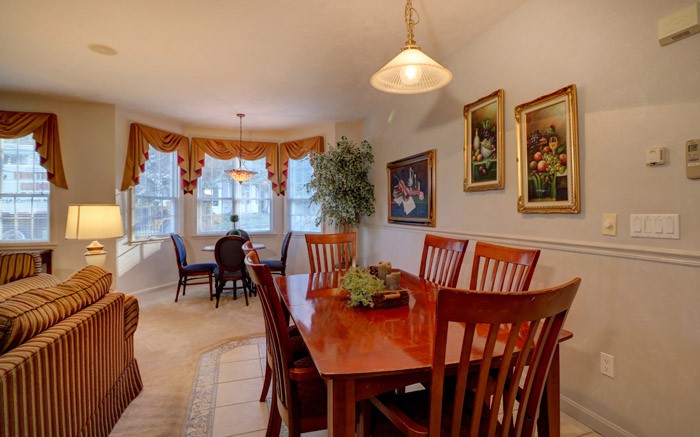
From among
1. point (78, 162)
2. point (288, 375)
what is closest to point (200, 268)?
point (78, 162)

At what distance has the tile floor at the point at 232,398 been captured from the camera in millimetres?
1874

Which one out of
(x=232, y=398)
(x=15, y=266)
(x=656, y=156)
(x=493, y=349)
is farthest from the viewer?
(x=15, y=266)

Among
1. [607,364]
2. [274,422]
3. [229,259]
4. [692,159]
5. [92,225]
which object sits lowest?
[274,422]

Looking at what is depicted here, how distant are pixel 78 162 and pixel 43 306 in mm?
3692

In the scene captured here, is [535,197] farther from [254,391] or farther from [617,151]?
[254,391]

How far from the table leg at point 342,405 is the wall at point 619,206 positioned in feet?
5.09

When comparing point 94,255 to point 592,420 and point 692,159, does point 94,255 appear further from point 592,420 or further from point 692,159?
point 692,159

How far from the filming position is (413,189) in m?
3.70

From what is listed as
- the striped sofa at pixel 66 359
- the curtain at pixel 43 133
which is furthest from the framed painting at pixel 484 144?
the curtain at pixel 43 133

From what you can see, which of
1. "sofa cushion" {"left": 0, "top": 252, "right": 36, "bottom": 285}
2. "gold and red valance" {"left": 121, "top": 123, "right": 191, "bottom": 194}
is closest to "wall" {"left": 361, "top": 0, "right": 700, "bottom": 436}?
"gold and red valance" {"left": 121, "top": 123, "right": 191, "bottom": 194}

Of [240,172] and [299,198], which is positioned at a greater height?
[240,172]

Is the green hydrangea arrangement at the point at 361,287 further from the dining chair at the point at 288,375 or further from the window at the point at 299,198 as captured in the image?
the window at the point at 299,198

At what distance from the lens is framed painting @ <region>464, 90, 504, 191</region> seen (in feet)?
8.09

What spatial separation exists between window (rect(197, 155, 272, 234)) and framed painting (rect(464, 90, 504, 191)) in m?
4.03
